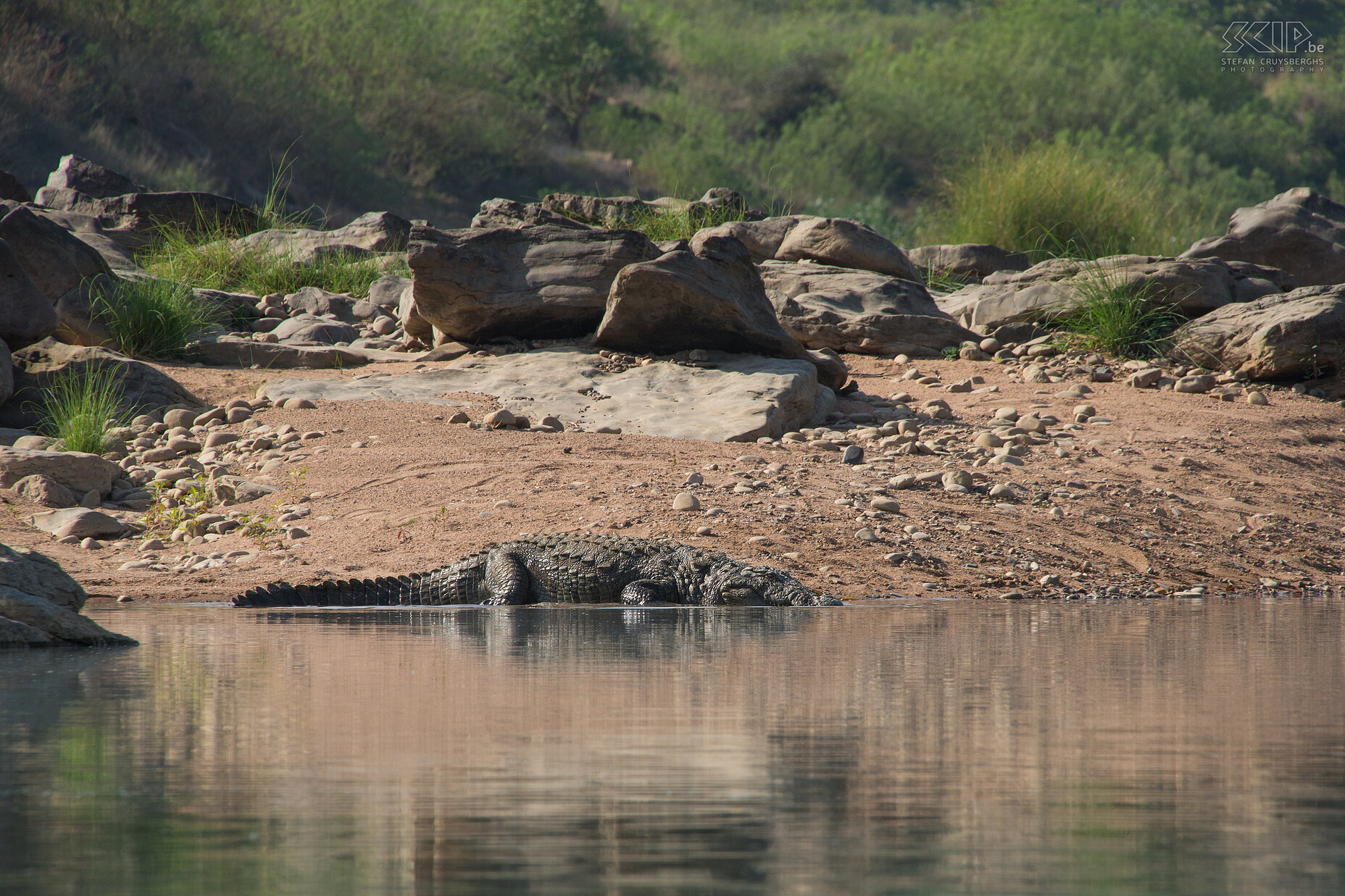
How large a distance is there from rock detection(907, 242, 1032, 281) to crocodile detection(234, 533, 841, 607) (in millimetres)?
10292

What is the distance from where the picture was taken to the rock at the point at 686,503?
7805 mm

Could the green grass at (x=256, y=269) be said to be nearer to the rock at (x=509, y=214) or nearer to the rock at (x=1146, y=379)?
the rock at (x=509, y=214)

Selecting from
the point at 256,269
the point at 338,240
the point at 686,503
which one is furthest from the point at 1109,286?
the point at 338,240

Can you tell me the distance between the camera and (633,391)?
10664 millimetres

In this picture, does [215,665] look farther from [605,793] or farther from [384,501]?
[384,501]

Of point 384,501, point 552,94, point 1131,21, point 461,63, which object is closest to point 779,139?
point 552,94

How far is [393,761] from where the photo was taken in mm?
2662

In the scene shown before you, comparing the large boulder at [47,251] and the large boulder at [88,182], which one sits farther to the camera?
the large boulder at [88,182]

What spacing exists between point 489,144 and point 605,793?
127 ft

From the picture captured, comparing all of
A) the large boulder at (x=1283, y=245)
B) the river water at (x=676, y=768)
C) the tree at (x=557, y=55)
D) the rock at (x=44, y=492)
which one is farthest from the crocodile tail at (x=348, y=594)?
the tree at (x=557, y=55)

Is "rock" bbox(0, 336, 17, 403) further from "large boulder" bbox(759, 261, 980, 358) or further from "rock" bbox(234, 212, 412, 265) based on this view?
"large boulder" bbox(759, 261, 980, 358)

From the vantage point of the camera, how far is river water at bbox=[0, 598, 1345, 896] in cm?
193

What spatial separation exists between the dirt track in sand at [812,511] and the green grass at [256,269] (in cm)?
581

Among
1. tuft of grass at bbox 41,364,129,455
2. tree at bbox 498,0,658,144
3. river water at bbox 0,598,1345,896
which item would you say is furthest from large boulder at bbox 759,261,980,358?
tree at bbox 498,0,658,144
